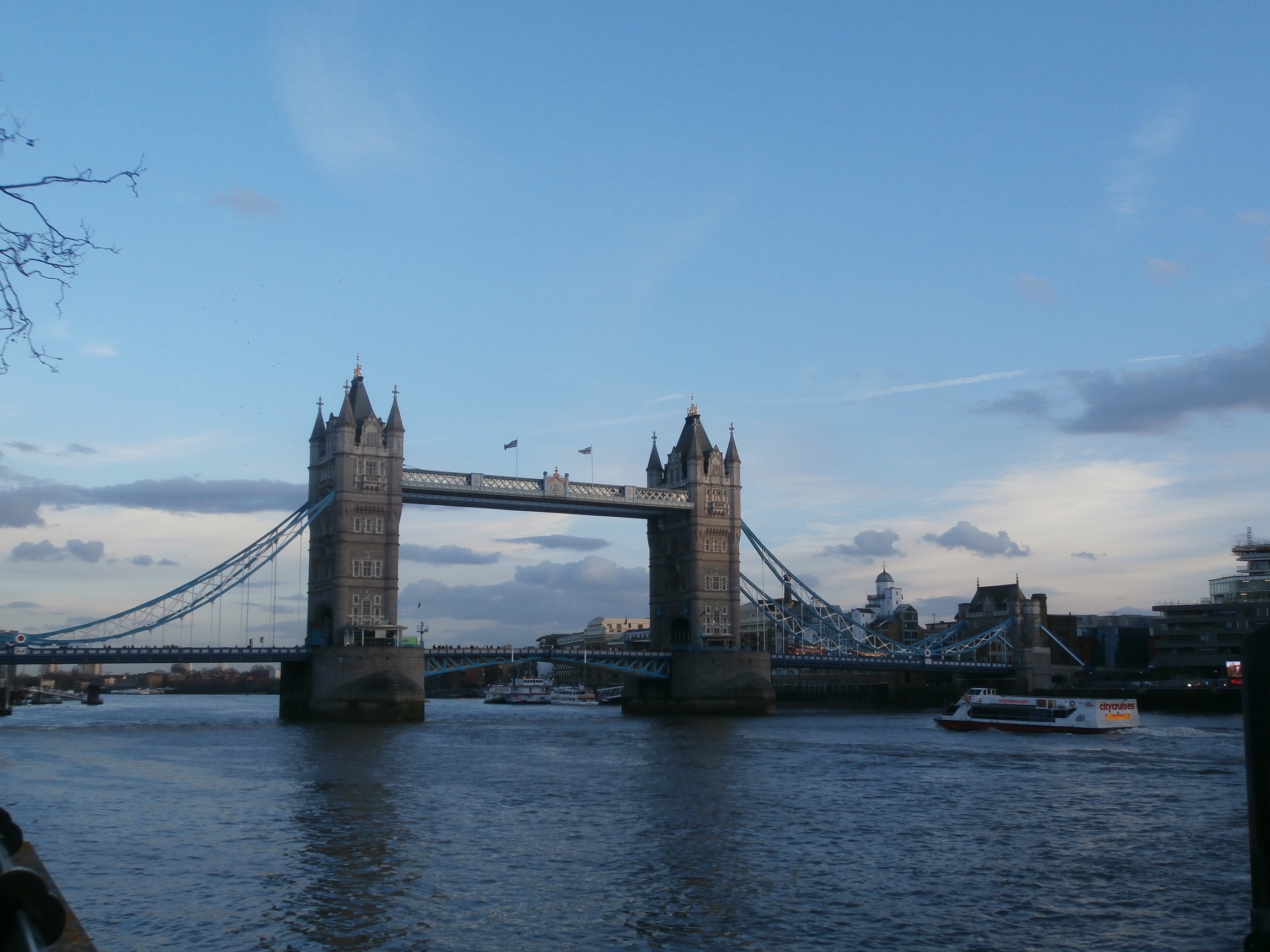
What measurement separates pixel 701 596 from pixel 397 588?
24013 millimetres

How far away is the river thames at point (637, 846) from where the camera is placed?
68.3 feet

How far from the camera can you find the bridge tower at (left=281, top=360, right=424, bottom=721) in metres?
72.9

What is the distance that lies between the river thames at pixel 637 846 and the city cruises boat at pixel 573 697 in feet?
273

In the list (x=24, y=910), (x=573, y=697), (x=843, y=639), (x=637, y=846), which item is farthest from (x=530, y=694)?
(x=24, y=910)

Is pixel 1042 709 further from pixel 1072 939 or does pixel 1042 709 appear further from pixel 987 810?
pixel 1072 939

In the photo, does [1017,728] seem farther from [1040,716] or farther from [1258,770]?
[1258,770]

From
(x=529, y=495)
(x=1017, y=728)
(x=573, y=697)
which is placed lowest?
(x=573, y=697)

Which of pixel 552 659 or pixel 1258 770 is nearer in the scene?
pixel 1258 770

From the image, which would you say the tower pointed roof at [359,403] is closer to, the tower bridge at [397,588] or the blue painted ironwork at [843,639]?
the tower bridge at [397,588]

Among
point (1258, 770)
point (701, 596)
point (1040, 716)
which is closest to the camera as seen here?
point (1258, 770)

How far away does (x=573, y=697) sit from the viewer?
463 ft

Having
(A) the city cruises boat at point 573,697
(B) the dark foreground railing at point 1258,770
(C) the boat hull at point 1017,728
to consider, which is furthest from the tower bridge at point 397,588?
(B) the dark foreground railing at point 1258,770

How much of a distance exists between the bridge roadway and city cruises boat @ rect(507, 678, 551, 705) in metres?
47.6

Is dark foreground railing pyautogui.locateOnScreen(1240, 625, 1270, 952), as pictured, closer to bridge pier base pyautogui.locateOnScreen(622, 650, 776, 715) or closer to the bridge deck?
the bridge deck
